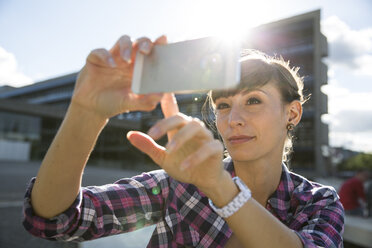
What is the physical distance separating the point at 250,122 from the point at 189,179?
75cm

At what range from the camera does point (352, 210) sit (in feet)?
24.5

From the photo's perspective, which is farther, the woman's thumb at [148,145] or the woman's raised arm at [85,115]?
the woman's raised arm at [85,115]

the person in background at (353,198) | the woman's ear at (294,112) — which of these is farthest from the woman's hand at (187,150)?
the person in background at (353,198)

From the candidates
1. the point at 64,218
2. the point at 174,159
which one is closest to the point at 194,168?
the point at 174,159

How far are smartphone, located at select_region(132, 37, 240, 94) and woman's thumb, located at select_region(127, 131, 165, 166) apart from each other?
0.14m

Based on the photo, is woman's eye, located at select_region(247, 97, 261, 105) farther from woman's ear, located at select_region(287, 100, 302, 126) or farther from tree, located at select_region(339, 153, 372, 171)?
tree, located at select_region(339, 153, 372, 171)

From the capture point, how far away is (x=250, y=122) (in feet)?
5.37

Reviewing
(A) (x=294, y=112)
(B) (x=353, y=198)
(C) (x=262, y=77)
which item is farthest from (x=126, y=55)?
(B) (x=353, y=198)

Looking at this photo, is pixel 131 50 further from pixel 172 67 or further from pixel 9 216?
pixel 9 216

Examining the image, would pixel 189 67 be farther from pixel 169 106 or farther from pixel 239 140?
pixel 239 140

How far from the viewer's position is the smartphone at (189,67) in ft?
2.92

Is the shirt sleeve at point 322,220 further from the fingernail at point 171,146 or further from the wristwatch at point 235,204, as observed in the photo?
the fingernail at point 171,146

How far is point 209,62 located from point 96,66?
481 mm

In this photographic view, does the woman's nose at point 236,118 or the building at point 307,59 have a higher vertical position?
the building at point 307,59
